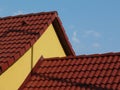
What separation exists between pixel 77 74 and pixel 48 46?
259 centimetres

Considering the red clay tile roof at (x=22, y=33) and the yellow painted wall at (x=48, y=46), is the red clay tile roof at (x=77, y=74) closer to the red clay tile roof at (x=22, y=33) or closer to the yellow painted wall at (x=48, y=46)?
the yellow painted wall at (x=48, y=46)

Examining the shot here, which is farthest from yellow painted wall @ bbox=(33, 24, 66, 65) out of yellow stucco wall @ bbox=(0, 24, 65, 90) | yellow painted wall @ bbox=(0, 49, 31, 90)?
yellow painted wall @ bbox=(0, 49, 31, 90)

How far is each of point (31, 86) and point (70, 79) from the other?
124 centimetres

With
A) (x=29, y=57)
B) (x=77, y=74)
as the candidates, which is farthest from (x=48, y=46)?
(x=77, y=74)

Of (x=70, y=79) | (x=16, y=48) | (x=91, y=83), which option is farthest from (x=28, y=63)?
(x=91, y=83)

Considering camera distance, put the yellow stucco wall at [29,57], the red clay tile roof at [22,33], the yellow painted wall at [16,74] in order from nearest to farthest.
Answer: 1. the yellow painted wall at [16,74]
2. the yellow stucco wall at [29,57]
3. the red clay tile roof at [22,33]

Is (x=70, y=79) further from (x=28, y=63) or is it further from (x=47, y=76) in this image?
(x=28, y=63)

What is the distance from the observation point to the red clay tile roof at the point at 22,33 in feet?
36.7

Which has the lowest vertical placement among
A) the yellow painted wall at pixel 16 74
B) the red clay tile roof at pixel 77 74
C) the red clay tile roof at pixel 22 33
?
the red clay tile roof at pixel 77 74

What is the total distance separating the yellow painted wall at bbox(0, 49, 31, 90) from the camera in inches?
422

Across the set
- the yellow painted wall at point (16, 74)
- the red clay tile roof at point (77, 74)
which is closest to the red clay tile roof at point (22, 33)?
the yellow painted wall at point (16, 74)

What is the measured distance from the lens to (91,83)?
35.4 ft

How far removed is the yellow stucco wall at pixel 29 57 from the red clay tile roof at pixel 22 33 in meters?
0.32

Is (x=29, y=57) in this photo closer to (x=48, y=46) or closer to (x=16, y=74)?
(x=16, y=74)
